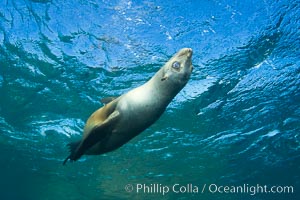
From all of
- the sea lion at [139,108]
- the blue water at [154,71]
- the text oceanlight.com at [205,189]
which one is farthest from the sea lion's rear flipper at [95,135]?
the text oceanlight.com at [205,189]

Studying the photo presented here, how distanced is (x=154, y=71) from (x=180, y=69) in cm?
817

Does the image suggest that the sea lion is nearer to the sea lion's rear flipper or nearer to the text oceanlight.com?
the sea lion's rear flipper

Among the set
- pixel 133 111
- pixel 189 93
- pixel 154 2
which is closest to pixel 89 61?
pixel 154 2

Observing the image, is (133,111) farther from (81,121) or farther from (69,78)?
(81,121)

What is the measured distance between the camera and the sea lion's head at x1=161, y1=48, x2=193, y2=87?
2826mm

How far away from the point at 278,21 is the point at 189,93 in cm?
496

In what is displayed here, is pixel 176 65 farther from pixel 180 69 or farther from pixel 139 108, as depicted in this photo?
pixel 139 108

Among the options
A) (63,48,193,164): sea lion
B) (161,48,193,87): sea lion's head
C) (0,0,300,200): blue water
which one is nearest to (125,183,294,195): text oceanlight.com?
(0,0,300,200): blue water

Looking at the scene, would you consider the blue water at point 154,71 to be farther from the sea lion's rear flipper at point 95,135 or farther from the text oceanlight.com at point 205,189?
the text oceanlight.com at point 205,189

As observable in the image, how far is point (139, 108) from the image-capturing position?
3.02m

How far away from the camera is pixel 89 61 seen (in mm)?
10562

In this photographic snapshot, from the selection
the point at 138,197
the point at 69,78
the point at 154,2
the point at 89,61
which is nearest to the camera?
the point at 154,2

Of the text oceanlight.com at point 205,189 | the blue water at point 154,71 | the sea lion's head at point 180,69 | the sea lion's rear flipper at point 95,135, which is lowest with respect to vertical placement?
the sea lion's rear flipper at point 95,135

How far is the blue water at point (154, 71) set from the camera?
8.62m
